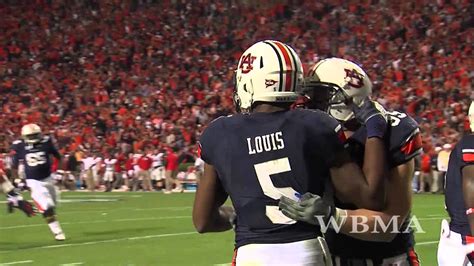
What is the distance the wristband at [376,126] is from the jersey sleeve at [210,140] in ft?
1.73

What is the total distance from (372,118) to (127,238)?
28.8 feet

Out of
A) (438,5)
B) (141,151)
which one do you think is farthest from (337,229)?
(438,5)

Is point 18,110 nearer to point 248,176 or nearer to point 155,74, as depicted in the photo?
point 155,74

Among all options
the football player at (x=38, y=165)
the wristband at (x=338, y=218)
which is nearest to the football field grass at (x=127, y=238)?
the football player at (x=38, y=165)

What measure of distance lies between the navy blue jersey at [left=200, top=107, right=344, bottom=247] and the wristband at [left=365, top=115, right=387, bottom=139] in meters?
0.23

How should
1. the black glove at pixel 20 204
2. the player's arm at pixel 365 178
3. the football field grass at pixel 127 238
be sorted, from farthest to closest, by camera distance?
the black glove at pixel 20 204
the football field grass at pixel 127 238
the player's arm at pixel 365 178

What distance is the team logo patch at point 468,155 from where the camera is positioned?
4.45 meters

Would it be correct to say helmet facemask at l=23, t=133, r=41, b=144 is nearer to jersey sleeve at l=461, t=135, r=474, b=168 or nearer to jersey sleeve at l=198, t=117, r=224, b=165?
jersey sleeve at l=461, t=135, r=474, b=168

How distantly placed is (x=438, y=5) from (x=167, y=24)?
9.48 metres

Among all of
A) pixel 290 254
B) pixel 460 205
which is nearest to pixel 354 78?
pixel 290 254

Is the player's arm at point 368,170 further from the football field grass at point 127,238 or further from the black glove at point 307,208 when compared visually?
the football field grass at point 127,238

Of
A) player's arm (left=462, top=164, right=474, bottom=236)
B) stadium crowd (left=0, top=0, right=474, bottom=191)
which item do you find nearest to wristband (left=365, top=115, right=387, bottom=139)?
player's arm (left=462, top=164, right=474, bottom=236)

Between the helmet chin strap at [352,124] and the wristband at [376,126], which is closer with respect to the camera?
the wristband at [376,126]

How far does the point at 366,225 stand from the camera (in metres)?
3.32
